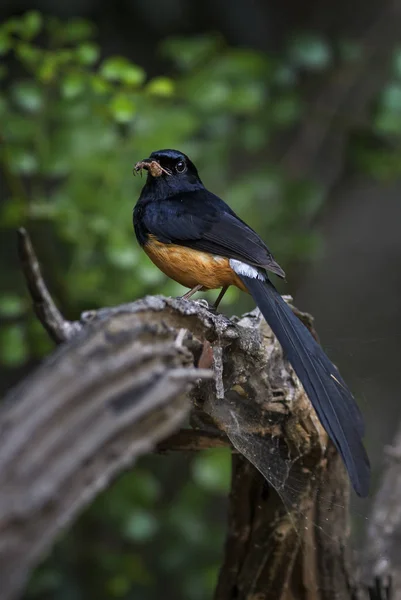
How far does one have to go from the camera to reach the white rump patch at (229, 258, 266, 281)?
2197 millimetres

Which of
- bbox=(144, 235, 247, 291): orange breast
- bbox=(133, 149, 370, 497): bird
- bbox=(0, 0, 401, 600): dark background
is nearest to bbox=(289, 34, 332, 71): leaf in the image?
bbox=(0, 0, 401, 600): dark background

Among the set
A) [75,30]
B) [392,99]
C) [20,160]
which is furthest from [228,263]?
[392,99]

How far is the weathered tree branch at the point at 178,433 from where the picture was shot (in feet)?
3.29

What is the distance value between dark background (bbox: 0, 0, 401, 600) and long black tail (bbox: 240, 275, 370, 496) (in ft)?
1.05

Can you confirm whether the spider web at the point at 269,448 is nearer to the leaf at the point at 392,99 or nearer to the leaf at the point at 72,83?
the leaf at the point at 72,83

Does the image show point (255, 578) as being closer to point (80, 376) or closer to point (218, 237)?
point (218, 237)

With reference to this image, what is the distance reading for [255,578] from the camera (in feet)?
6.68

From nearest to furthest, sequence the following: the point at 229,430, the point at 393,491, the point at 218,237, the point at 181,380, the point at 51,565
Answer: the point at 181,380 < the point at 229,430 < the point at 218,237 < the point at 393,491 < the point at 51,565

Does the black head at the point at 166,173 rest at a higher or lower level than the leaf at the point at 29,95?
lower

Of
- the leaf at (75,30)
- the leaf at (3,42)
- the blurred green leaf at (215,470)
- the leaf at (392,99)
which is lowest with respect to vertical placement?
the blurred green leaf at (215,470)

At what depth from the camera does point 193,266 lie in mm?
2299

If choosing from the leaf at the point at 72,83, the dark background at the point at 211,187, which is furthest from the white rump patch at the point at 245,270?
the leaf at the point at 72,83

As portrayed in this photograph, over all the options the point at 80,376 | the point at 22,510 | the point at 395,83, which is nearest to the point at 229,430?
the point at 80,376

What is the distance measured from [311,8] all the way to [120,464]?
4608 millimetres
